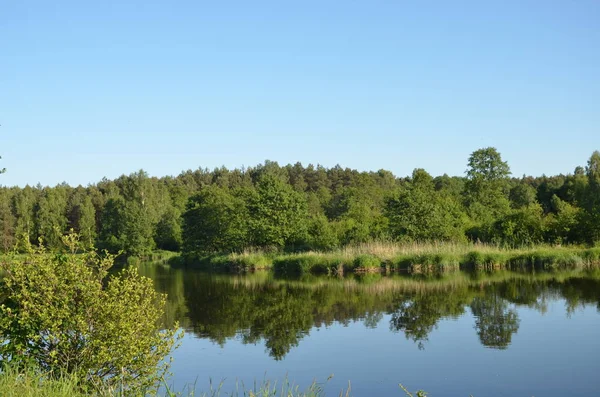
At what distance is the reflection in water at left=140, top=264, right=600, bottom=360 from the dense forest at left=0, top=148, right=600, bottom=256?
5116 mm

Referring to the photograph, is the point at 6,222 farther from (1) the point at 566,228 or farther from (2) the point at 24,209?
(1) the point at 566,228

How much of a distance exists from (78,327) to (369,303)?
1537 centimetres

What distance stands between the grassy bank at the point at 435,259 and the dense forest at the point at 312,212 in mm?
2462

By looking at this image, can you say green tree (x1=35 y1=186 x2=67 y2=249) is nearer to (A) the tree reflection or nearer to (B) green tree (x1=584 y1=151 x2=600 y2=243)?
(B) green tree (x1=584 y1=151 x2=600 y2=243)

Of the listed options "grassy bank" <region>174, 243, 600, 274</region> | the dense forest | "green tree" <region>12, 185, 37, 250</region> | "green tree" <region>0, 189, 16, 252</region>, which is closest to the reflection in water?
"grassy bank" <region>174, 243, 600, 274</region>

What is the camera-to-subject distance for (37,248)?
891 cm

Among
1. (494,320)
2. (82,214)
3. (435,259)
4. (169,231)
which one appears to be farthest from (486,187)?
(82,214)

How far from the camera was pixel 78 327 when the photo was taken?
8.07m

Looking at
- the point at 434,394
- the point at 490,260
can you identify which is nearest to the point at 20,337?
the point at 434,394

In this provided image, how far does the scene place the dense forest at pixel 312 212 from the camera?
38.5m

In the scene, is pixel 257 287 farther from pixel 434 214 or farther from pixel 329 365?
pixel 329 365

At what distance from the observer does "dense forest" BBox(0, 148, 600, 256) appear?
1517 inches

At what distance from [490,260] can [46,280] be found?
2812cm

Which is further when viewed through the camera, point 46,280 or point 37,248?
point 37,248
